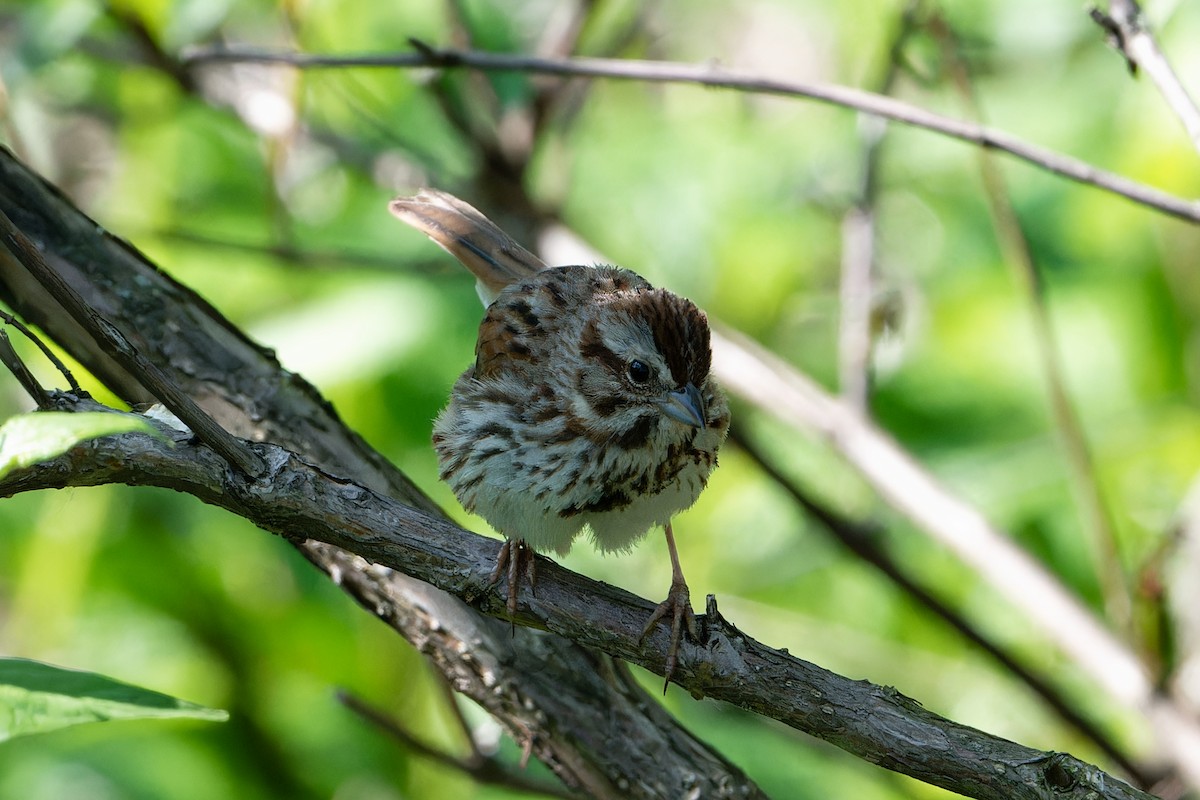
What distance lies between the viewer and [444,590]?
1.93m

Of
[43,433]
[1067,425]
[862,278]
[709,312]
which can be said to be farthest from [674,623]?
[709,312]

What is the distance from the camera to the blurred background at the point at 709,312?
3240 mm

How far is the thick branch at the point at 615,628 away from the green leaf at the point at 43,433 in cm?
46

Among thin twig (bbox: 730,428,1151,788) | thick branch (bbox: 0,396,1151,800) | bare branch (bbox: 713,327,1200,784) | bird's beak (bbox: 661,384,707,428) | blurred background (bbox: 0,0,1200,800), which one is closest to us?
thick branch (bbox: 0,396,1151,800)

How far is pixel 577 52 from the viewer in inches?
156

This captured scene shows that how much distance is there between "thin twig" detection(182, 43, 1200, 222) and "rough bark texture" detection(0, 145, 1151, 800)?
2.06 ft

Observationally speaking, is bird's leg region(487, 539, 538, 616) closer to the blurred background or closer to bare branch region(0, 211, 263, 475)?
bare branch region(0, 211, 263, 475)

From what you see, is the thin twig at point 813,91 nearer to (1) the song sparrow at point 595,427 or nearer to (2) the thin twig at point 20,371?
(1) the song sparrow at point 595,427

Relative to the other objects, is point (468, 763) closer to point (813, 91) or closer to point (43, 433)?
point (813, 91)

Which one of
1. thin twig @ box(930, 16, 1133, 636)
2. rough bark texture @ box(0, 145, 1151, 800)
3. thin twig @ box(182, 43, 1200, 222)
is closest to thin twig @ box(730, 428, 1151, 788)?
thin twig @ box(930, 16, 1133, 636)

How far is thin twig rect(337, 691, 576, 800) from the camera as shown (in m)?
2.38

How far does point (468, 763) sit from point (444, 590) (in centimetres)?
70

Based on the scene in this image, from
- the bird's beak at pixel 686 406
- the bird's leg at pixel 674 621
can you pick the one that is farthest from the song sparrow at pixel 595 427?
the bird's leg at pixel 674 621

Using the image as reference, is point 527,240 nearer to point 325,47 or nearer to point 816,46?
point 325,47
